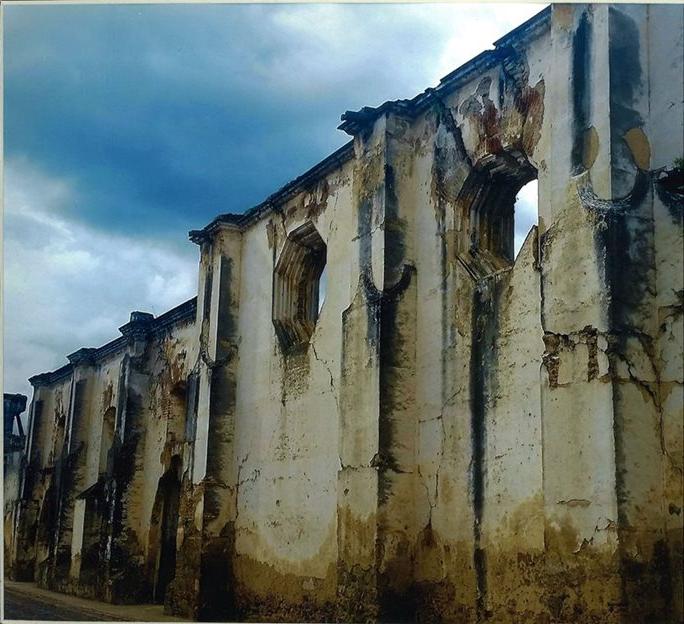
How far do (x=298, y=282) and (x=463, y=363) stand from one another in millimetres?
4146

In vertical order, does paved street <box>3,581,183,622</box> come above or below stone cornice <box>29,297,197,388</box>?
below

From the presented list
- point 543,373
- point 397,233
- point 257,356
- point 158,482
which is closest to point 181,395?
point 158,482

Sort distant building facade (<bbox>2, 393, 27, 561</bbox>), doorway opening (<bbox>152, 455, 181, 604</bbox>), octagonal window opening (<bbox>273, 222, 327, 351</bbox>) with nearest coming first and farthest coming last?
1. octagonal window opening (<bbox>273, 222, 327, 351</bbox>)
2. doorway opening (<bbox>152, 455, 181, 604</bbox>)
3. distant building facade (<bbox>2, 393, 27, 561</bbox>)

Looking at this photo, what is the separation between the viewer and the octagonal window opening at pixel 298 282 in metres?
12.6

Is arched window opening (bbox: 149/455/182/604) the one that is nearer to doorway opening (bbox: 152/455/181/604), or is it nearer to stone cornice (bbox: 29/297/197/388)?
doorway opening (bbox: 152/455/181/604)

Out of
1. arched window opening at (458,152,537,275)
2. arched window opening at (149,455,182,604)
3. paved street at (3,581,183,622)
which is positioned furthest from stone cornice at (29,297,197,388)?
arched window opening at (458,152,537,275)

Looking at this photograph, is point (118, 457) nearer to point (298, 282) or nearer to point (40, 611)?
point (40, 611)

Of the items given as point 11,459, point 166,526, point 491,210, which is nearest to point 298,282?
point 491,210

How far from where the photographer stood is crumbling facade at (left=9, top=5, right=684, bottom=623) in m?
6.91

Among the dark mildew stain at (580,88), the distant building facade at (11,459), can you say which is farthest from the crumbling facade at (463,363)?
the distant building facade at (11,459)

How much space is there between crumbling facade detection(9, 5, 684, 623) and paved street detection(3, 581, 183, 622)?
0.54m

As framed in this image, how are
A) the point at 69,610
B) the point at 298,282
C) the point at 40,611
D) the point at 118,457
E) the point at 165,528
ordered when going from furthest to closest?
the point at 118,457, the point at 165,528, the point at 69,610, the point at 40,611, the point at 298,282

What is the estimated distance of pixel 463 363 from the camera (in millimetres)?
9055

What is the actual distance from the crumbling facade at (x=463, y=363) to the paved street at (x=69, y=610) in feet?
1.77
